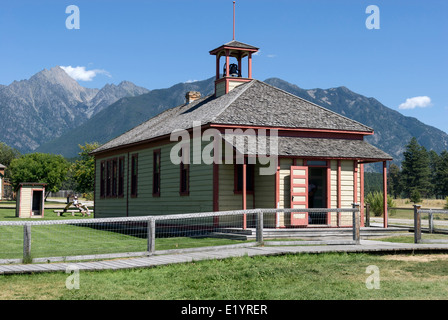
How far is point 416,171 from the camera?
360ft

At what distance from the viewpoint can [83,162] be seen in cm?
7231

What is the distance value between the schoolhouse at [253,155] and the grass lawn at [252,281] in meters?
7.16

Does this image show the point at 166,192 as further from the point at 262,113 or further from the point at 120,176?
the point at 120,176

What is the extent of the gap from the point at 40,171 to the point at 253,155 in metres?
71.1

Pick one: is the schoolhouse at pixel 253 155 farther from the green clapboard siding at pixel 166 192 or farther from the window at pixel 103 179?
the window at pixel 103 179

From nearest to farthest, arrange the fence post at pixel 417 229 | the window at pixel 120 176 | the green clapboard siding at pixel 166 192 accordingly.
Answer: the fence post at pixel 417 229 < the green clapboard siding at pixel 166 192 < the window at pixel 120 176

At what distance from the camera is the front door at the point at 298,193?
19.8 metres

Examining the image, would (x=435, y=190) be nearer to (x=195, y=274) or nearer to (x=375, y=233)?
(x=375, y=233)

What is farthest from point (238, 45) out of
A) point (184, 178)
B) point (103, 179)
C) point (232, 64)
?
point (103, 179)

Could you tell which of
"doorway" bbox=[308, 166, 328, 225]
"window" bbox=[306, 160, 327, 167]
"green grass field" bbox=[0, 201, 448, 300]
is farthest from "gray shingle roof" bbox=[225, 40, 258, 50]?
"green grass field" bbox=[0, 201, 448, 300]

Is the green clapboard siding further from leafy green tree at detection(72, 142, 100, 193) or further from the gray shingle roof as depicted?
leafy green tree at detection(72, 142, 100, 193)

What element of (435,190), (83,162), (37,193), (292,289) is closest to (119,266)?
(292,289)

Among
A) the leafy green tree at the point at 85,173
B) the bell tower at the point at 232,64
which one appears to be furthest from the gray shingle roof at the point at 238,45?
the leafy green tree at the point at 85,173

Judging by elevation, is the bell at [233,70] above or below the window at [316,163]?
above
